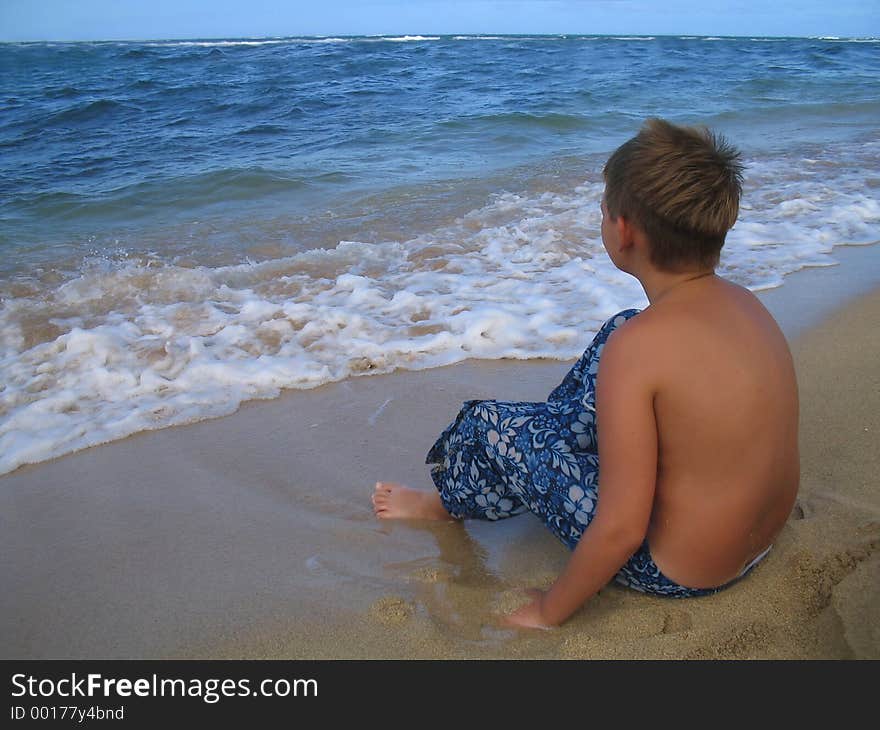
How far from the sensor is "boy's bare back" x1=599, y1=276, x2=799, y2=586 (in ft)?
4.83

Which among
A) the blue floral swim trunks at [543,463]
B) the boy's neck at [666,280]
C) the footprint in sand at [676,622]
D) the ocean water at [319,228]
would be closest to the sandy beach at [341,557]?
the footprint in sand at [676,622]

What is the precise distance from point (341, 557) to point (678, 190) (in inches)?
52.0

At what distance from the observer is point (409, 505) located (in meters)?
2.29

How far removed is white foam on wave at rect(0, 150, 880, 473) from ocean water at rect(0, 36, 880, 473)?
14 mm

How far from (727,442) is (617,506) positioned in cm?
25

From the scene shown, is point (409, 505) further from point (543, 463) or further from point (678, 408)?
point (678, 408)

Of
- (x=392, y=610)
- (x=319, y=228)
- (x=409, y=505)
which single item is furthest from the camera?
(x=319, y=228)

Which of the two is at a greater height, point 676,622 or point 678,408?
point 678,408

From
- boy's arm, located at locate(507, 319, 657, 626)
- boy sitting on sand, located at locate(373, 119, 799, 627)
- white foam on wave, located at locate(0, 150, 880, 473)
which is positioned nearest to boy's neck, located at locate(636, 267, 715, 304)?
boy sitting on sand, located at locate(373, 119, 799, 627)

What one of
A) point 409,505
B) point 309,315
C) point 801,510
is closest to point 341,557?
point 409,505

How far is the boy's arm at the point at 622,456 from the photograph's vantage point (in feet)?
4.83

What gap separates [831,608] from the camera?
178 cm

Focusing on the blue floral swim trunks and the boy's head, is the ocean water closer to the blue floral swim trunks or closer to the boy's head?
the blue floral swim trunks
